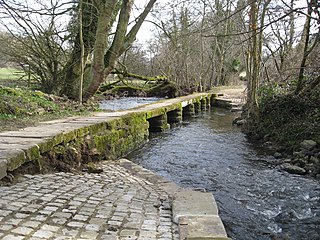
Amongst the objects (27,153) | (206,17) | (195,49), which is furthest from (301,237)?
(195,49)

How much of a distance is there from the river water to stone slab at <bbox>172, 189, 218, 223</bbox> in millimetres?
567

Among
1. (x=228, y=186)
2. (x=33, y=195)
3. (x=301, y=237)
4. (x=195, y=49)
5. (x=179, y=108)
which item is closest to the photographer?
(x=33, y=195)

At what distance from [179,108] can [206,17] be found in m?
9.28

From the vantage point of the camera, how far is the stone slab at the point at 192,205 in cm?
346

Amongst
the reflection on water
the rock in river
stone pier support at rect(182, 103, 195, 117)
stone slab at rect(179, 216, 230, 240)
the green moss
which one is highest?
the green moss

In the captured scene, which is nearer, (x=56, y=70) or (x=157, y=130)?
(x=157, y=130)

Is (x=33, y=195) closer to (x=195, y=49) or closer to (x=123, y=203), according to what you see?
(x=123, y=203)

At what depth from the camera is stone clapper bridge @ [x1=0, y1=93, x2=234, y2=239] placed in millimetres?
3258

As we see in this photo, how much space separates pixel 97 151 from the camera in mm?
6637

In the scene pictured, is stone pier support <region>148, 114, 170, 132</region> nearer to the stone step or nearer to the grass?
the grass

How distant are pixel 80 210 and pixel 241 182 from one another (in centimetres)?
369

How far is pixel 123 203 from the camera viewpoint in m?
3.75

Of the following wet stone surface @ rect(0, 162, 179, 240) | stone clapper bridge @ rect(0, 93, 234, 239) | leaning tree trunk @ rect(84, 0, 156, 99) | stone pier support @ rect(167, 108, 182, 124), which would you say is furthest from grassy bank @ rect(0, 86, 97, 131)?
stone pier support @ rect(167, 108, 182, 124)

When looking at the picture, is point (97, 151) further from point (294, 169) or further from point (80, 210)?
point (294, 169)
